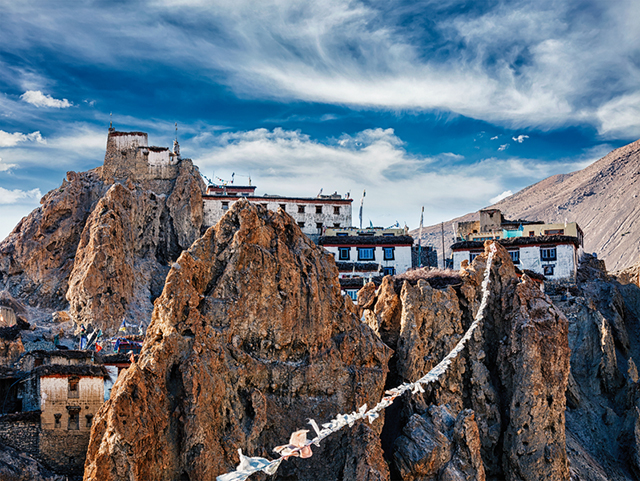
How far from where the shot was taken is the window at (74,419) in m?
41.4

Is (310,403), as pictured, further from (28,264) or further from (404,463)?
(28,264)

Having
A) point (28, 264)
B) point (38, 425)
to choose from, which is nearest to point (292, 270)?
point (38, 425)

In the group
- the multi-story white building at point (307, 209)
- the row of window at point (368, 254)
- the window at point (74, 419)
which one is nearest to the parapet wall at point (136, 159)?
the multi-story white building at point (307, 209)

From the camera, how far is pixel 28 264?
68875mm

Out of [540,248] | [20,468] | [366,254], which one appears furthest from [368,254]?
[20,468]

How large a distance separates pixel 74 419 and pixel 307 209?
39.4m

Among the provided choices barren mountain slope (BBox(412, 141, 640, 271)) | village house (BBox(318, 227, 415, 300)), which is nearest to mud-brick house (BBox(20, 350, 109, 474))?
village house (BBox(318, 227, 415, 300))

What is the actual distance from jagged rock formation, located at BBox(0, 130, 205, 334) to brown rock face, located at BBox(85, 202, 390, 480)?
29.9 m

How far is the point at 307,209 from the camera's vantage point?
249ft

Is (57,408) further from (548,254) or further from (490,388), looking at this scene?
(548,254)

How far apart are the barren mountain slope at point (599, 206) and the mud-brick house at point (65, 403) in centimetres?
10628

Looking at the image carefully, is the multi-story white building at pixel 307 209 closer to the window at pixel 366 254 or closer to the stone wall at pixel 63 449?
the window at pixel 366 254

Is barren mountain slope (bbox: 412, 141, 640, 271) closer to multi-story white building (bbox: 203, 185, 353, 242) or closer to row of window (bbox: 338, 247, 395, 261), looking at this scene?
multi-story white building (bbox: 203, 185, 353, 242)

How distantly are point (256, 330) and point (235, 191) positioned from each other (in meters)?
53.5
